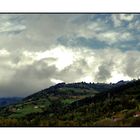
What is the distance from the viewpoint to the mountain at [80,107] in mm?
20594

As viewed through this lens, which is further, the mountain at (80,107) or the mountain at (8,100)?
the mountain at (80,107)

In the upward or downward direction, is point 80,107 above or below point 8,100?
below

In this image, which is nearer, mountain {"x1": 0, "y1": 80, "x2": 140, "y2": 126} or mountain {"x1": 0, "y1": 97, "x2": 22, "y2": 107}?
mountain {"x1": 0, "y1": 97, "x2": 22, "y2": 107}

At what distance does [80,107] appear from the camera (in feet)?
68.0

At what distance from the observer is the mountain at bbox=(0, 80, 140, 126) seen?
20.6m

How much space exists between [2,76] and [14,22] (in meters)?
1.57

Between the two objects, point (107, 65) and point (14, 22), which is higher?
point (14, 22)

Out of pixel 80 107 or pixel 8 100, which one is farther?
pixel 80 107

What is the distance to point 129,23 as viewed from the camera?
20.7 m
